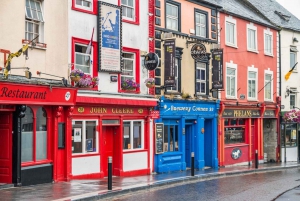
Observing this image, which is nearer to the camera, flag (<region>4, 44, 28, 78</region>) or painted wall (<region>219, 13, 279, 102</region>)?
flag (<region>4, 44, 28, 78</region>)

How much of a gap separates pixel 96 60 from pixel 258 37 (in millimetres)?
14557

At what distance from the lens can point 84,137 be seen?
20.5 metres

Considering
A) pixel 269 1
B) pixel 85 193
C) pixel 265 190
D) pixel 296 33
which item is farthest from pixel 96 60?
pixel 269 1

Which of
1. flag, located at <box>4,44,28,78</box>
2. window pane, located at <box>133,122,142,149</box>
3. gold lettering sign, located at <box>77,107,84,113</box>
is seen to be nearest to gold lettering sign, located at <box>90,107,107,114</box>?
gold lettering sign, located at <box>77,107,84,113</box>

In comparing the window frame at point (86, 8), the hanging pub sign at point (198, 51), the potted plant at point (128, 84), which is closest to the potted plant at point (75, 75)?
the window frame at point (86, 8)

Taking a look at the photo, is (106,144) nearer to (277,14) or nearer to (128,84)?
(128,84)

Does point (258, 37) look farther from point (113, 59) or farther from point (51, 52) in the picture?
point (51, 52)

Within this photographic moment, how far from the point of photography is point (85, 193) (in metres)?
15.9

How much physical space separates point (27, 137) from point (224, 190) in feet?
22.2

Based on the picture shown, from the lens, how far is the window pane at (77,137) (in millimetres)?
20031

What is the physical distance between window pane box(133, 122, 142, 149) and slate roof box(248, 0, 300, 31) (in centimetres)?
1505

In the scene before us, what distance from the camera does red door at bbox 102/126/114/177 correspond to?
21703mm

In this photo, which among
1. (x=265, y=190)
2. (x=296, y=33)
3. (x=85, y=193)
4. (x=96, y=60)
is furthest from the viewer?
(x=296, y=33)

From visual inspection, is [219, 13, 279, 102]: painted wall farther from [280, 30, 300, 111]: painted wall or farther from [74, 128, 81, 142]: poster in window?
[74, 128, 81, 142]: poster in window
